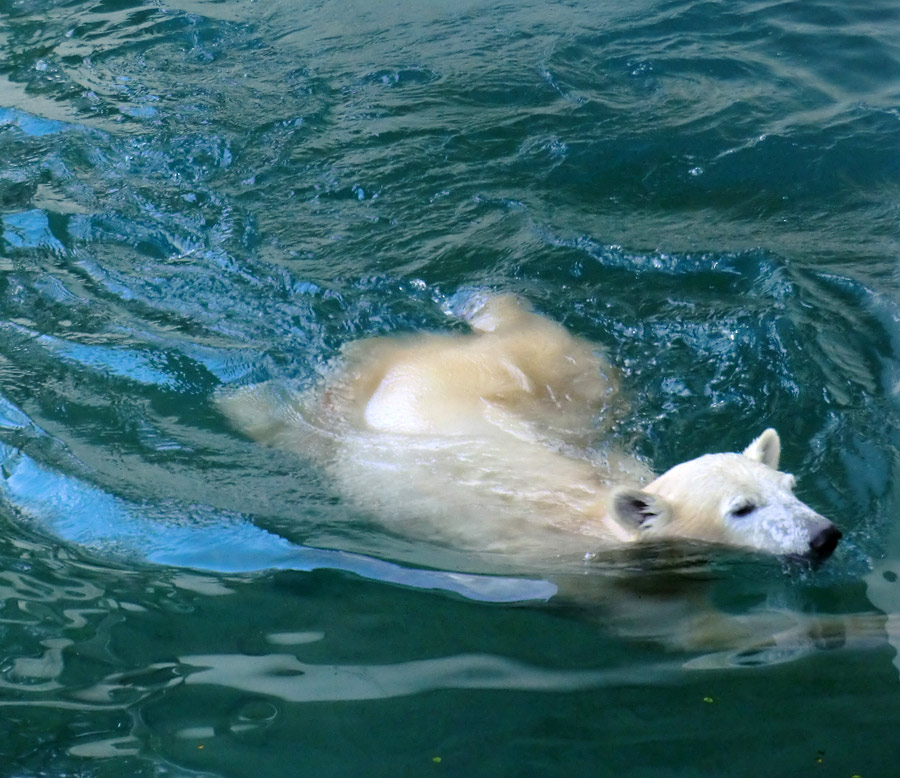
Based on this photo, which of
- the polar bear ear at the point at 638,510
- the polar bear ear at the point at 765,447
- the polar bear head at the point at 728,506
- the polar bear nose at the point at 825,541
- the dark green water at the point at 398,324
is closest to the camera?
the dark green water at the point at 398,324

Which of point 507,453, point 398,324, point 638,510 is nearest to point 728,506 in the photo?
point 638,510

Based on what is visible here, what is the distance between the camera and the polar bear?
12.4 ft

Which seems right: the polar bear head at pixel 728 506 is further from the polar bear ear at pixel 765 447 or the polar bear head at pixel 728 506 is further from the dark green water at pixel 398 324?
the dark green water at pixel 398 324

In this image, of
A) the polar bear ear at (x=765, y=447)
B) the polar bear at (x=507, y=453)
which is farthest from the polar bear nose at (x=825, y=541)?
the polar bear ear at (x=765, y=447)

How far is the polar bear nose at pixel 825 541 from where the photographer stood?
3.48 meters

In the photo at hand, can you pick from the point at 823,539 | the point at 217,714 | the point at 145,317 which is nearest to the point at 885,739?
the point at 823,539

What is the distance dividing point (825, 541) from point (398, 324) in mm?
2770

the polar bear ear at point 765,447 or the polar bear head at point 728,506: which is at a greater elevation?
the polar bear ear at point 765,447

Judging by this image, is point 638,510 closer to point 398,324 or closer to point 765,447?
point 765,447

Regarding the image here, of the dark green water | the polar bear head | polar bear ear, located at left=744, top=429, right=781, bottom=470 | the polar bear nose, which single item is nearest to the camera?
the dark green water

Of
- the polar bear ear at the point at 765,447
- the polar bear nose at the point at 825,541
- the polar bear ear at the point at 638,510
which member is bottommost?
the polar bear nose at the point at 825,541

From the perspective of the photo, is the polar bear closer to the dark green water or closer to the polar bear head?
the polar bear head

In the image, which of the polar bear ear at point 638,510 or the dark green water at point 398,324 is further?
the polar bear ear at point 638,510

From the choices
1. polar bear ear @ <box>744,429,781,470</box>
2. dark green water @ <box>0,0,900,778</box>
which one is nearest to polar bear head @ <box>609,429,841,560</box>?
polar bear ear @ <box>744,429,781,470</box>
